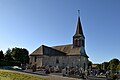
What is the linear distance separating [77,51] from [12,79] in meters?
42.2

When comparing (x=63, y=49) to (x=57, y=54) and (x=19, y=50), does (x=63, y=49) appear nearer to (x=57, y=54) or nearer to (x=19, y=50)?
(x=57, y=54)

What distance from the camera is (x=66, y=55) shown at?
64875 mm

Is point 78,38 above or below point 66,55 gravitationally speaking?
above

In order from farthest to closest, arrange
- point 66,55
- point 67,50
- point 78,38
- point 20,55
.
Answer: point 20,55 < point 67,50 < point 78,38 < point 66,55

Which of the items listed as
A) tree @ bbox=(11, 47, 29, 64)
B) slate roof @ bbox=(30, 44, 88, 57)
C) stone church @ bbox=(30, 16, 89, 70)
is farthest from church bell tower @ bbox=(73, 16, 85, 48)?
tree @ bbox=(11, 47, 29, 64)

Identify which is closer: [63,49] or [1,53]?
[63,49]

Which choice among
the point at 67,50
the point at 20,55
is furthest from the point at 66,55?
the point at 20,55

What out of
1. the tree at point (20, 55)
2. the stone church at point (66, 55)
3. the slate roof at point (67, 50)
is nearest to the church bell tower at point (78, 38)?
the stone church at point (66, 55)

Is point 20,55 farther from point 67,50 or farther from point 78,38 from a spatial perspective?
point 78,38

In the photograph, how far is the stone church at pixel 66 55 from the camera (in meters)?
63.0

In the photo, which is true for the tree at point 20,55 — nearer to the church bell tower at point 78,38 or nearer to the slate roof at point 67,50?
the slate roof at point 67,50

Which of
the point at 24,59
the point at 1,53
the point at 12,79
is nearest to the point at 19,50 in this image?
the point at 24,59

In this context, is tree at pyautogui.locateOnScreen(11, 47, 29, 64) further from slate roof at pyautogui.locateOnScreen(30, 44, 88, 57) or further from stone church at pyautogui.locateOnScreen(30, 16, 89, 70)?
slate roof at pyautogui.locateOnScreen(30, 44, 88, 57)

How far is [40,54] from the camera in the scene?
2539 inches
